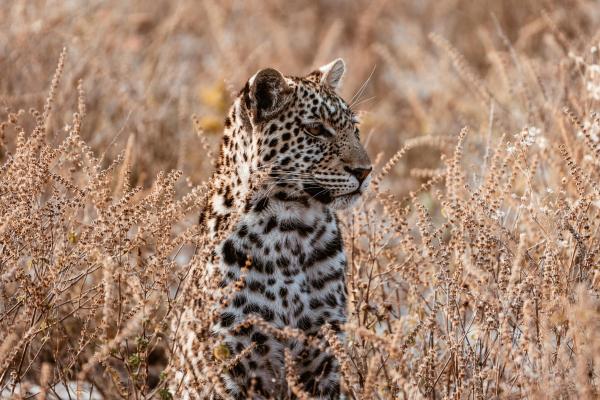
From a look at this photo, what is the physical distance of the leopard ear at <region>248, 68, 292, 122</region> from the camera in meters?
4.19

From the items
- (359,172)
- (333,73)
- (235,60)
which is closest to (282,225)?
(359,172)

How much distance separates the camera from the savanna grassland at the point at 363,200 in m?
3.44

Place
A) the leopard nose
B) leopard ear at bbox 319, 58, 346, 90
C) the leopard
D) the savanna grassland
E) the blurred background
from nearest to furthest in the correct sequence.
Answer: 1. the savanna grassland
2. the leopard
3. the leopard nose
4. leopard ear at bbox 319, 58, 346, 90
5. the blurred background

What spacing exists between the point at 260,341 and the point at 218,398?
0.27 m

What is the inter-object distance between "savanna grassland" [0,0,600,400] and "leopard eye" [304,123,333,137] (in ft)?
0.98

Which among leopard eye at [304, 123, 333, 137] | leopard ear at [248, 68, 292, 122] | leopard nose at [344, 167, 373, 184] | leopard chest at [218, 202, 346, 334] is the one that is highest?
leopard ear at [248, 68, 292, 122]

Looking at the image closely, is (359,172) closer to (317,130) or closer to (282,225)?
(317,130)

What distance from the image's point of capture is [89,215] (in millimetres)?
4883

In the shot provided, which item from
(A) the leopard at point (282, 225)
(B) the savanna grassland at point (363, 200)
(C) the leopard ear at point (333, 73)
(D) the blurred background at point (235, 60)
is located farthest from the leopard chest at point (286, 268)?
(C) the leopard ear at point (333, 73)

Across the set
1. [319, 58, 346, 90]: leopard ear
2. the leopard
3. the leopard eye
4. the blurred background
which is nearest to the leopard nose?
the leopard

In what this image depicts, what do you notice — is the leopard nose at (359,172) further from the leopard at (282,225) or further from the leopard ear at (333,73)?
the leopard ear at (333,73)

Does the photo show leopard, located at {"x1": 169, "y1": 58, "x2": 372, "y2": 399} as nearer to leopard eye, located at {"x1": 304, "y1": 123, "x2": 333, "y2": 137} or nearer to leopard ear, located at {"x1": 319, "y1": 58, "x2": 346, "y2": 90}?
leopard eye, located at {"x1": 304, "y1": 123, "x2": 333, "y2": 137}

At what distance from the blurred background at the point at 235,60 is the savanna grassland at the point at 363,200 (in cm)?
3

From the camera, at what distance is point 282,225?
4.15 m
